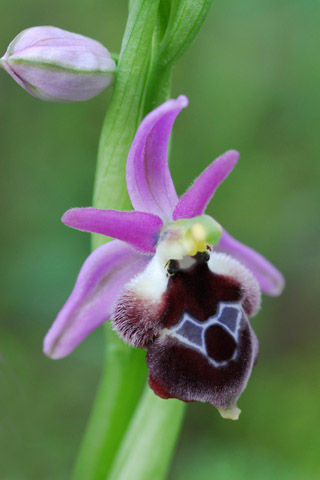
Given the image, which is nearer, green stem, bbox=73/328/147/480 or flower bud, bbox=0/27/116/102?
flower bud, bbox=0/27/116/102

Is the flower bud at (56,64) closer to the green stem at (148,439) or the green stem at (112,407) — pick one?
the green stem at (112,407)

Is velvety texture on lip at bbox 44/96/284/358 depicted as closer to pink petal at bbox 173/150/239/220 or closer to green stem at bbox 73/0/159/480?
pink petal at bbox 173/150/239/220

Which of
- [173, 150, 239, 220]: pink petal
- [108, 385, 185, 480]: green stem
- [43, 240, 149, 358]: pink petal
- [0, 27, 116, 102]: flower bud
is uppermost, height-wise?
[0, 27, 116, 102]: flower bud

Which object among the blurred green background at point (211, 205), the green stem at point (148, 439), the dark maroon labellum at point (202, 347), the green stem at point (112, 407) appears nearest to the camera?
the dark maroon labellum at point (202, 347)

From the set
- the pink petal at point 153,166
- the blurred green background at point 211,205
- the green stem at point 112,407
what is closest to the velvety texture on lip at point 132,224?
the pink petal at point 153,166

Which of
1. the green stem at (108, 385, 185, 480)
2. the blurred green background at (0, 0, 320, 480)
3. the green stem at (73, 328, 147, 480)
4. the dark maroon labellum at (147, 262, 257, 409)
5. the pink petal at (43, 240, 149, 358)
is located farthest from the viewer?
the blurred green background at (0, 0, 320, 480)

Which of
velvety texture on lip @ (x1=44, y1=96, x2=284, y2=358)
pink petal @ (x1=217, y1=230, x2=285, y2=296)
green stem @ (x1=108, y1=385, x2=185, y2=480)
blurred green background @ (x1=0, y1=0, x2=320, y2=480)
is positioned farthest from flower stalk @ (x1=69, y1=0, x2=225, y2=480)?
blurred green background @ (x1=0, y1=0, x2=320, y2=480)

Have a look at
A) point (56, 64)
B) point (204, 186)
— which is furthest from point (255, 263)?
point (56, 64)
